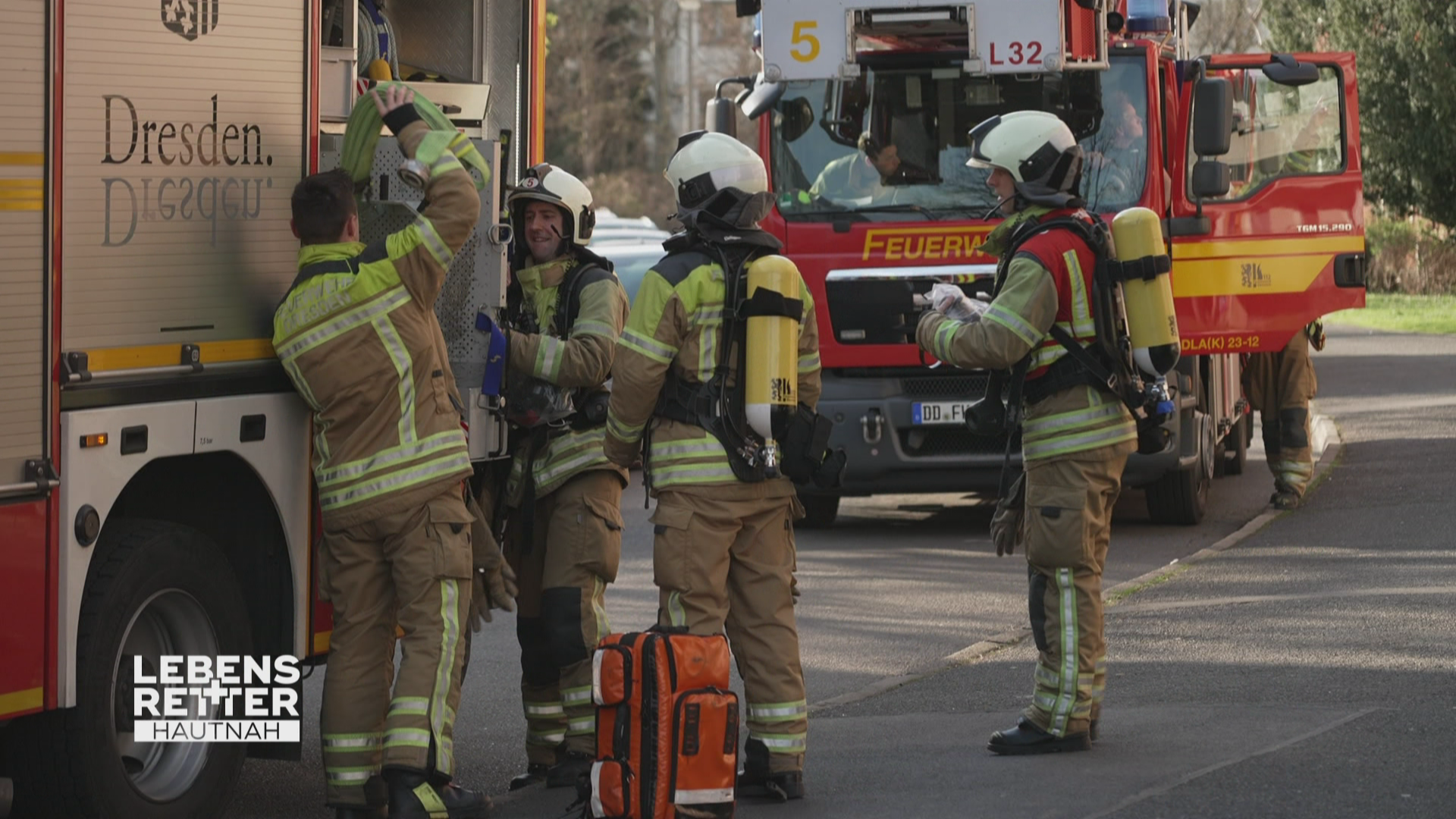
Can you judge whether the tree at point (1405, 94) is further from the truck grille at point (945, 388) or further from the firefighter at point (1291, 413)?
the truck grille at point (945, 388)

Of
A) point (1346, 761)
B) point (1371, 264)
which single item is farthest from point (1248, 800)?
point (1371, 264)

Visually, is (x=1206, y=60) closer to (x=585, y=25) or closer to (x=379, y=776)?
(x=379, y=776)

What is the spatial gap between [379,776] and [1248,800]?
2361mm

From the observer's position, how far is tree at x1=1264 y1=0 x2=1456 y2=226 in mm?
33062

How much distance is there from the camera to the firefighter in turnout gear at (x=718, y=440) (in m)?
5.83

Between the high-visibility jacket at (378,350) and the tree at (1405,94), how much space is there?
2954cm

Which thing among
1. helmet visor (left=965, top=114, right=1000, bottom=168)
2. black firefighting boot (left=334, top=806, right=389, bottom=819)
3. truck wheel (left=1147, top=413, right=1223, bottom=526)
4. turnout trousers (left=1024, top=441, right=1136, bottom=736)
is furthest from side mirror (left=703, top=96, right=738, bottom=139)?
black firefighting boot (left=334, top=806, right=389, bottom=819)

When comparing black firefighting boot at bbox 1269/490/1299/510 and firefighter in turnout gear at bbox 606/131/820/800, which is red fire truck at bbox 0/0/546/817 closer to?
A: firefighter in turnout gear at bbox 606/131/820/800

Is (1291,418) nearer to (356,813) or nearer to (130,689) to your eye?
(356,813)

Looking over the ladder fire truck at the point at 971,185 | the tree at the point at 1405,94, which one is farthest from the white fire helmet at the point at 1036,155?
the tree at the point at 1405,94

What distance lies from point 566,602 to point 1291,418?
7251 mm

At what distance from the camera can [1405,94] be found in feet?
112

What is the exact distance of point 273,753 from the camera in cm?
593

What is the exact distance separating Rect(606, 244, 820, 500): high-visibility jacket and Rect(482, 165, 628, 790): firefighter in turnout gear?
1.34 feet
